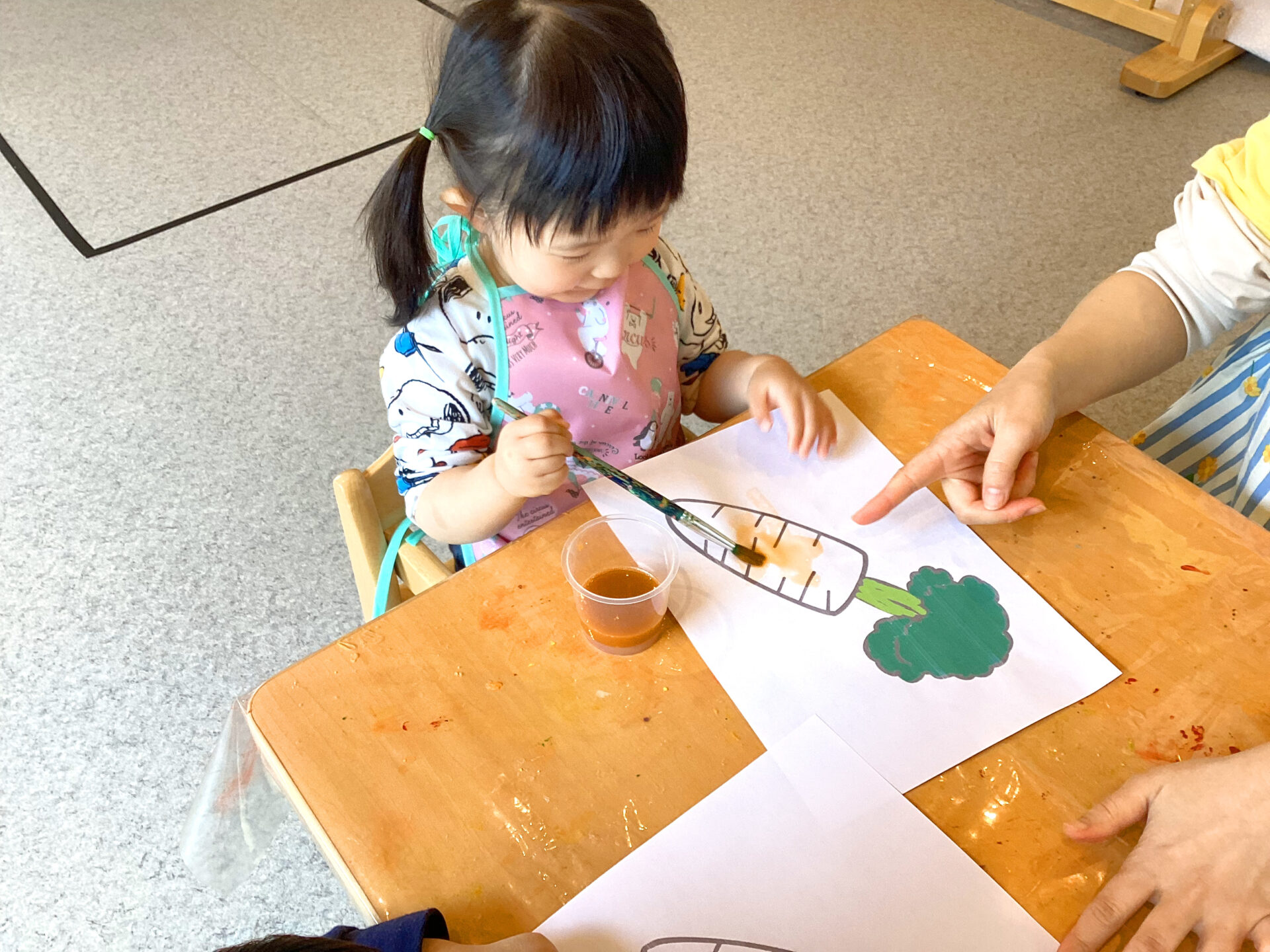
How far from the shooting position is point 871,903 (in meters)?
0.54

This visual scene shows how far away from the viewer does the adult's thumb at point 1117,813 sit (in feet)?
1.82

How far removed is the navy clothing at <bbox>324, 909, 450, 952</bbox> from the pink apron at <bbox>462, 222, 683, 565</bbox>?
1.30ft

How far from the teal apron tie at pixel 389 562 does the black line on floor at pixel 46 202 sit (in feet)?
Result: 4.76

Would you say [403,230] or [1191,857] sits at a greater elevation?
[403,230]

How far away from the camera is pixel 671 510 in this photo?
71cm

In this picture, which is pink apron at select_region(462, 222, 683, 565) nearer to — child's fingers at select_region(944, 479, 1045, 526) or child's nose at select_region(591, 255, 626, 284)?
child's nose at select_region(591, 255, 626, 284)

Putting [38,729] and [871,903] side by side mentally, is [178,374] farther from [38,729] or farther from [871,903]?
[871,903]

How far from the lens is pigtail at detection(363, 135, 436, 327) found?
28.7 inches

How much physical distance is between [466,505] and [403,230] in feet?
0.73

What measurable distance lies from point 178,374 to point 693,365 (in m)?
1.12

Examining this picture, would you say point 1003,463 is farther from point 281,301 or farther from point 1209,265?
point 281,301

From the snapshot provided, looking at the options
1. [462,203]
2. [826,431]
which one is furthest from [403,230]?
[826,431]

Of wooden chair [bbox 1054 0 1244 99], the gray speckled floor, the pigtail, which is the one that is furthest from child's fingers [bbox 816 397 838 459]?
Result: wooden chair [bbox 1054 0 1244 99]

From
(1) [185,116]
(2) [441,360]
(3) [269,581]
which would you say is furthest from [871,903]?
(1) [185,116]
